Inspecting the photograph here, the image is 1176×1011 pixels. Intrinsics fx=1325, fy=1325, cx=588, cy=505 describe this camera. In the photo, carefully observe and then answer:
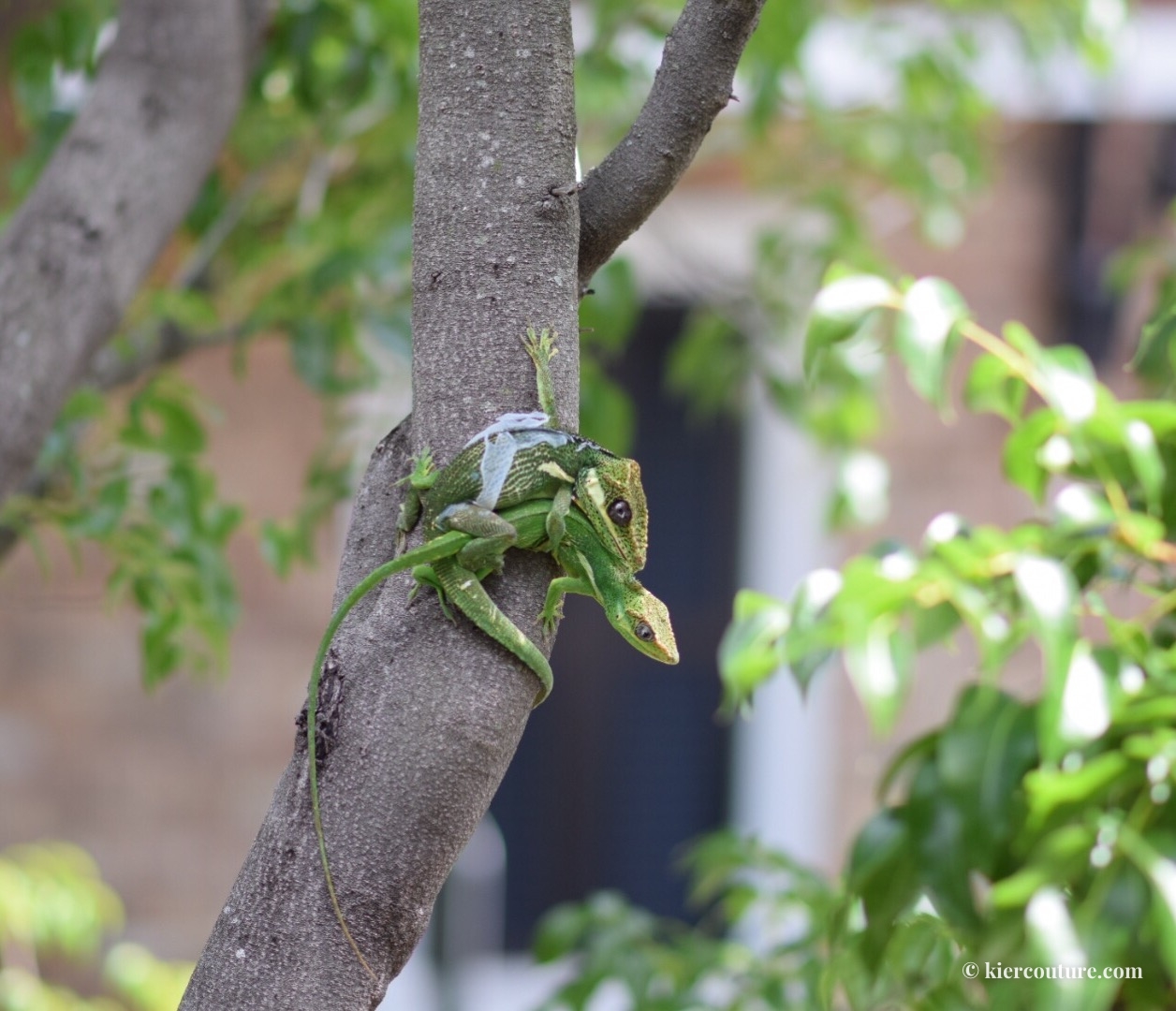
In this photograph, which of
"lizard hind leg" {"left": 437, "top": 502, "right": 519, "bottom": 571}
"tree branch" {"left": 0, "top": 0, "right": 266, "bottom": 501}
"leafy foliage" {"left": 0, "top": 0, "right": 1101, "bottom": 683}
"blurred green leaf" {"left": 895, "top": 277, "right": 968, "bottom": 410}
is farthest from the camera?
"leafy foliage" {"left": 0, "top": 0, "right": 1101, "bottom": 683}

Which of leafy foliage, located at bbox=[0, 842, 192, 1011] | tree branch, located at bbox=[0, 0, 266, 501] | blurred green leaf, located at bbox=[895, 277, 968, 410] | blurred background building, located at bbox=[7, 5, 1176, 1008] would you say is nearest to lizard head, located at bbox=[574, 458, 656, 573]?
blurred green leaf, located at bbox=[895, 277, 968, 410]

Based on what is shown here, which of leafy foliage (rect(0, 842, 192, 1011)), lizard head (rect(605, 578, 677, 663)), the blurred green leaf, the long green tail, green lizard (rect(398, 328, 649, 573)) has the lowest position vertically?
leafy foliage (rect(0, 842, 192, 1011))

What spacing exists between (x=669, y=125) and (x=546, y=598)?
0.45 metres

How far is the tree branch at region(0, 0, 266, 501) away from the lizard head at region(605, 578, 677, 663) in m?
0.84

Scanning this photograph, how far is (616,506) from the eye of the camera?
1363 mm

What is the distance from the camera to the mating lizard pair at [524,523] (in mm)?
1072

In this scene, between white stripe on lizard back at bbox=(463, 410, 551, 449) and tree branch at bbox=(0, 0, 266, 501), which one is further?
tree branch at bbox=(0, 0, 266, 501)

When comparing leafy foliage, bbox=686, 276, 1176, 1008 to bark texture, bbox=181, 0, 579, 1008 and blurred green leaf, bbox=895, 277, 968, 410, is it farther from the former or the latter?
bark texture, bbox=181, 0, 579, 1008

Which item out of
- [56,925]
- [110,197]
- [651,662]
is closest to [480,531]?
[110,197]

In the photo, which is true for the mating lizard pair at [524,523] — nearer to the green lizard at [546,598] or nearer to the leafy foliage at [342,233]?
the green lizard at [546,598]

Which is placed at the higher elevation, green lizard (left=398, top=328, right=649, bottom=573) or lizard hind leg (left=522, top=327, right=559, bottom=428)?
lizard hind leg (left=522, top=327, right=559, bottom=428)

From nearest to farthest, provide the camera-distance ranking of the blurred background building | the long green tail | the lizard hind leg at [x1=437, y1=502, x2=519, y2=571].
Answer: the long green tail
the lizard hind leg at [x1=437, y1=502, x2=519, y2=571]
the blurred background building

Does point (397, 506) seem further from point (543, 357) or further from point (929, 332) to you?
point (929, 332)

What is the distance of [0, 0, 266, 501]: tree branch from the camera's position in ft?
5.67
